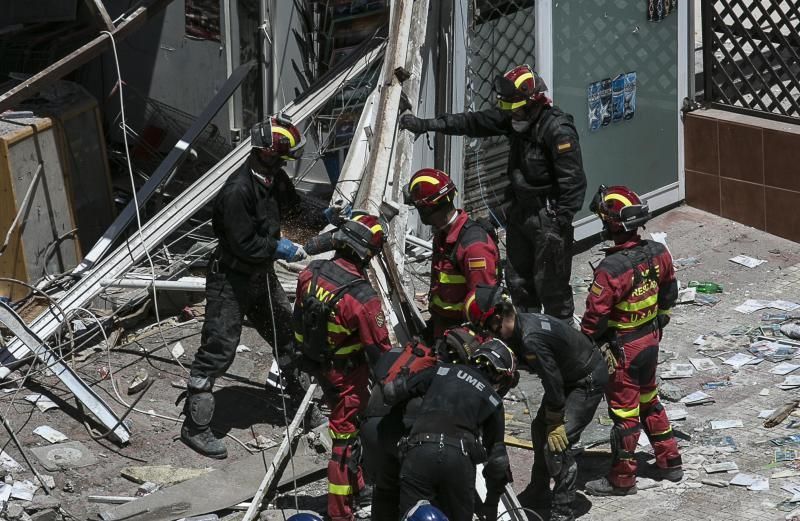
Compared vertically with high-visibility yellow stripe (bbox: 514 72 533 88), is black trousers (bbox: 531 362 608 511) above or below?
below

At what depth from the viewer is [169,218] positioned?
977cm

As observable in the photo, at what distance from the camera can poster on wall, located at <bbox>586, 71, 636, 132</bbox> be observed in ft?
35.9

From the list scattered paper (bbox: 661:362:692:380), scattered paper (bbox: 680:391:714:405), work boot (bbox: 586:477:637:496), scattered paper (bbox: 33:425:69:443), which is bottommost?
work boot (bbox: 586:477:637:496)

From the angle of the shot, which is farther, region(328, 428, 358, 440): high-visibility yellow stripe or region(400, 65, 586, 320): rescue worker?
region(400, 65, 586, 320): rescue worker

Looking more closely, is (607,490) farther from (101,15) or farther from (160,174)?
(101,15)

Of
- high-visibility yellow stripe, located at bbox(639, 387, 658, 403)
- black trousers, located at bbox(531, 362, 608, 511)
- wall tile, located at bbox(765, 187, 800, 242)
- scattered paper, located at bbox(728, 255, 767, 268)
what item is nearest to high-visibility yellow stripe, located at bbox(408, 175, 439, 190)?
black trousers, located at bbox(531, 362, 608, 511)

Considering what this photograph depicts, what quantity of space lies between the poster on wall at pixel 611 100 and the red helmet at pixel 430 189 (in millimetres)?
3611

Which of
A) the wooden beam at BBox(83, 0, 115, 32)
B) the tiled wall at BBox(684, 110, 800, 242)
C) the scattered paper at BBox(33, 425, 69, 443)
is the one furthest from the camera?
the tiled wall at BBox(684, 110, 800, 242)

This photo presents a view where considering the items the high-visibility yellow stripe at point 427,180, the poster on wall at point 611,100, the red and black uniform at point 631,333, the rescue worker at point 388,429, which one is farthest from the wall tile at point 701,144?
the rescue worker at point 388,429

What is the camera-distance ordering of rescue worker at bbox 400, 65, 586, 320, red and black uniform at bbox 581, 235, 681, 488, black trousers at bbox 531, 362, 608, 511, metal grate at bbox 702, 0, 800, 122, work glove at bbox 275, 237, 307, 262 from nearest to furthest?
black trousers at bbox 531, 362, 608, 511
red and black uniform at bbox 581, 235, 681, 488
work glove at bbox 275, 237, 307, 262
rescue worker at bbox 400, 65, 586, 320
metal grate at bbox 702, 0, 800, 122

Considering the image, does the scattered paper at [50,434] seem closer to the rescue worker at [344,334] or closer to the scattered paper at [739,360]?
the rescue worker at [344,334]

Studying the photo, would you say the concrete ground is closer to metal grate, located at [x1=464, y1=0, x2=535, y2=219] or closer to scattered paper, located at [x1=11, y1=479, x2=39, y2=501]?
scattered paper, located at [x1=11, y1=479, x2=39, y2=501]

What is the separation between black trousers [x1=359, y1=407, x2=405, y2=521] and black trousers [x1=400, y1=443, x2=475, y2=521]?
0.28 metres

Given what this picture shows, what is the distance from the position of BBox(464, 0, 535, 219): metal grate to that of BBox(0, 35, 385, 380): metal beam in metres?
0.89
